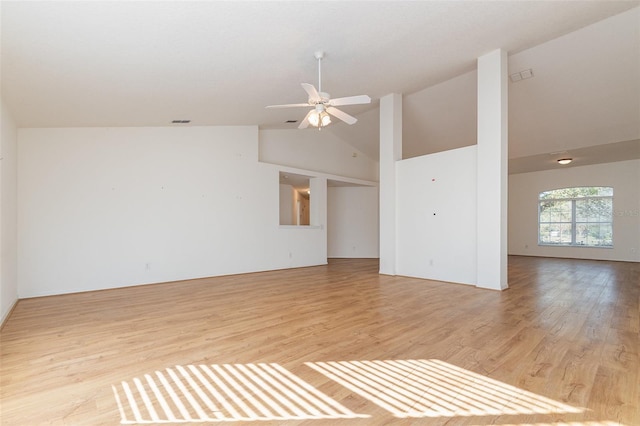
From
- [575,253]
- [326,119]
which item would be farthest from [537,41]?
[575,253]

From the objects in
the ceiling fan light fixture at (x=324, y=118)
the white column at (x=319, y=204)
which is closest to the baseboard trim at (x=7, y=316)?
the ceiling fan light fixture at (x=324, y=118)

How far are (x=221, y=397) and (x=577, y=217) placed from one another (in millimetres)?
11502

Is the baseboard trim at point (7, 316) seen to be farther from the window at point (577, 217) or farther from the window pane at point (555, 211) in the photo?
the window pane at point (555, 211)

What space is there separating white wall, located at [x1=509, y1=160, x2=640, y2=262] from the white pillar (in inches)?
264

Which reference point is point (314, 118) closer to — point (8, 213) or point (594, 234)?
point (8, 213)

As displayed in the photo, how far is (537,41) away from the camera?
4359mm

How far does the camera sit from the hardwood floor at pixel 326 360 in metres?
1.67

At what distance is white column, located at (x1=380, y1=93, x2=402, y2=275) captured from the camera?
20.3 ft

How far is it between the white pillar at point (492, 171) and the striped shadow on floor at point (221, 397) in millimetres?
3891

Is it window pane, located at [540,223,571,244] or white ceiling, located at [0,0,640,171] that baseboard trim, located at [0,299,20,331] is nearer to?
white ceiling, located at [0,0,640,171]

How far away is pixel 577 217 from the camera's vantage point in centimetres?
947

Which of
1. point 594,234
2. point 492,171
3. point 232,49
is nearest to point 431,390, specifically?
point 232,49

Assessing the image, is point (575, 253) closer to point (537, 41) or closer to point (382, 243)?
point (382, 243)

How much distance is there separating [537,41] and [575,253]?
788 cm
